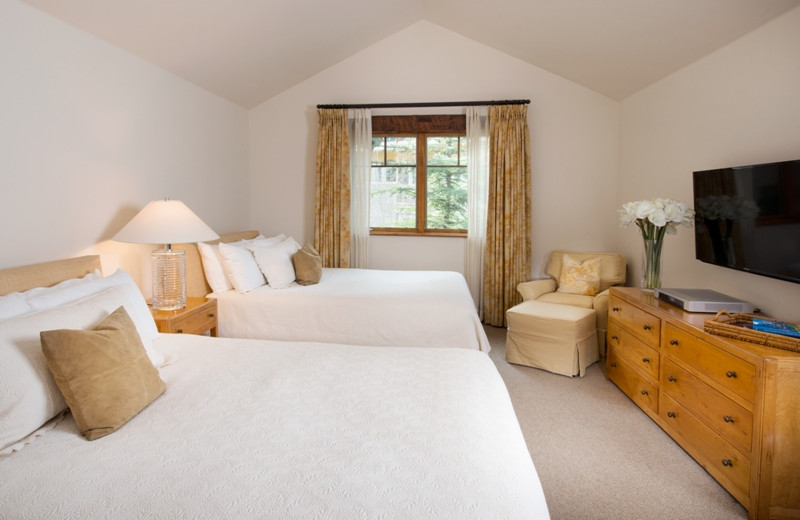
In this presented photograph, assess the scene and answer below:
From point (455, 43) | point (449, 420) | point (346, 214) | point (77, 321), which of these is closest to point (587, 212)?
point (455, 43)

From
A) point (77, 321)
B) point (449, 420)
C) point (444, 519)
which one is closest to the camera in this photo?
point (444, 519)

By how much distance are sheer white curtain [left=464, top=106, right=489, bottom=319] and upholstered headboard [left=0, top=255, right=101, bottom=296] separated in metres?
3.39

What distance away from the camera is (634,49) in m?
3.44

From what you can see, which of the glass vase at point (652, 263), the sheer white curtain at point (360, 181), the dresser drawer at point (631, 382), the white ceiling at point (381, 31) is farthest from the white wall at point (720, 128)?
the sheer white curtain at point (360, 181)

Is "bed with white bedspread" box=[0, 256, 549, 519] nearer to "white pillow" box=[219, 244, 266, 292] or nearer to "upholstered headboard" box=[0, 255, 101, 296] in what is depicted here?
"upholstered headboard" box=[0, 255, 101, 296]

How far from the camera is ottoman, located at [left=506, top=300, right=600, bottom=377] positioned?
337cm

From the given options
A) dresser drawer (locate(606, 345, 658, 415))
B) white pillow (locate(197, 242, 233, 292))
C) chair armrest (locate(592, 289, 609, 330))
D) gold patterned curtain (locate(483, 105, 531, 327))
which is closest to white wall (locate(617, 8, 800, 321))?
chair armrest (locate(592, 289, 609, 330))

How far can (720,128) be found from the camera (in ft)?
9.66

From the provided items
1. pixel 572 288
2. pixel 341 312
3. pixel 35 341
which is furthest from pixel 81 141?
pixel 572 288

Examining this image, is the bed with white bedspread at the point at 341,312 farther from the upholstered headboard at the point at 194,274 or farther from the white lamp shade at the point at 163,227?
the white lamp shade at the point at 163,227

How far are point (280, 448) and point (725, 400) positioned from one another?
6.37 feet

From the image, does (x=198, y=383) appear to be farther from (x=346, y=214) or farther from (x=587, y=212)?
(x=587, y=212)

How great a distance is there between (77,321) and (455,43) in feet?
14.0

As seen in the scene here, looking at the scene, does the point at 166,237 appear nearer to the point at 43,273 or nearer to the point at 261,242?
the point at 43,273
